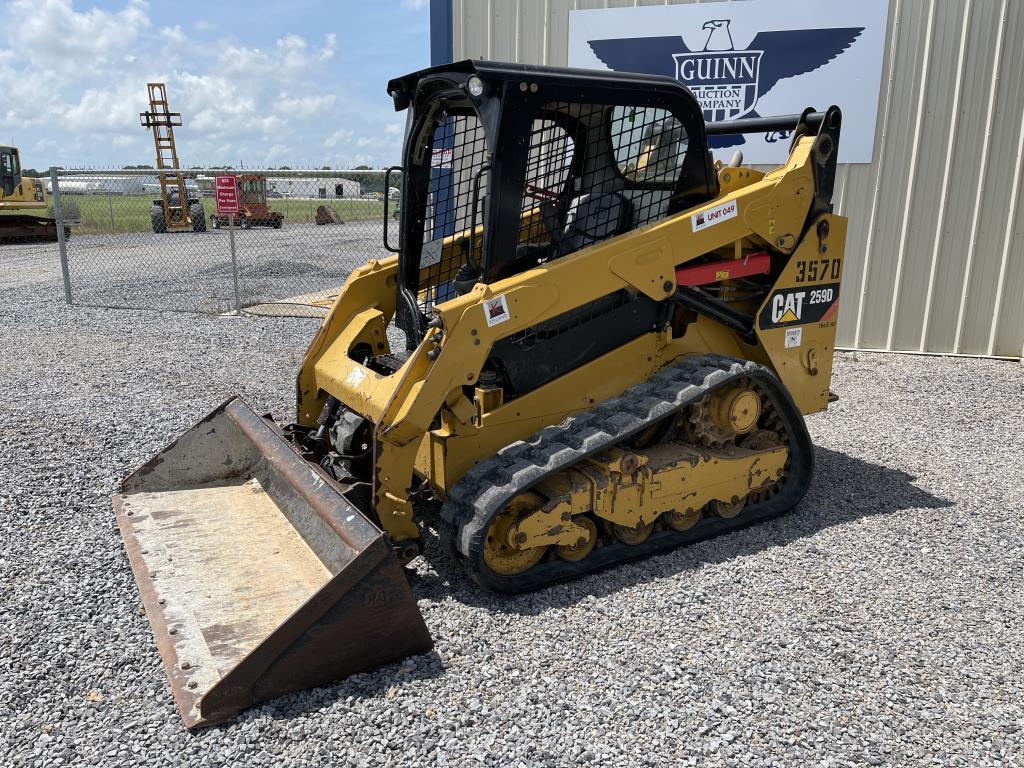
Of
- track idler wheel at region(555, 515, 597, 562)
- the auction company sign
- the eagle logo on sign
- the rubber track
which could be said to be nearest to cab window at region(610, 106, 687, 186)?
the rubber track

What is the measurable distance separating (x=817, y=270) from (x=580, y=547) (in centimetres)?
237

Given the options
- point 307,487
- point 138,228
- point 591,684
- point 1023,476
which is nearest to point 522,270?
point 307,487

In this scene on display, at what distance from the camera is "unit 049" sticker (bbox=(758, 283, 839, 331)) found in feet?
16.2

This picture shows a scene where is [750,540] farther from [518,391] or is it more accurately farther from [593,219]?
[593,219]

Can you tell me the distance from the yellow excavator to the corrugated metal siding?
802 inches

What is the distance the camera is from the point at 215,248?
20281mm

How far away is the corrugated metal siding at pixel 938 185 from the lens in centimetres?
852

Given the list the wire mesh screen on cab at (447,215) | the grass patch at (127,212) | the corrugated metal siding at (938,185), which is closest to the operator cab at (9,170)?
the grass patch at (127,212)

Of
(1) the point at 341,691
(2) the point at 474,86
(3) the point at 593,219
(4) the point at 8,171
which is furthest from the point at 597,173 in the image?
(4) the point at 8,171

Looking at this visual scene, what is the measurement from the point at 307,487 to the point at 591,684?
1626 millimetres

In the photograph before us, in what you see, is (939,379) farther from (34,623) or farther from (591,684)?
(34,623)

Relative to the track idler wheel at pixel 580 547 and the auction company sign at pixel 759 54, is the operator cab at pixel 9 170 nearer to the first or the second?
the auction company sign at pixel 759 54

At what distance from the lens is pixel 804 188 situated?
4.81 m

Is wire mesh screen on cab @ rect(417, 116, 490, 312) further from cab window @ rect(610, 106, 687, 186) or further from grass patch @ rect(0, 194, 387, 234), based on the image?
grass patch @ rect(0, 194, 387, 234)
